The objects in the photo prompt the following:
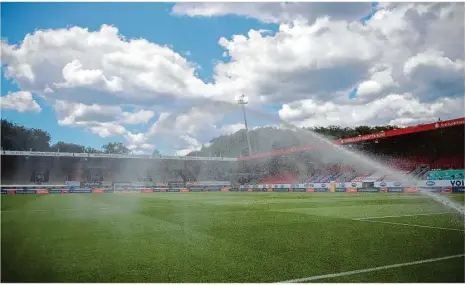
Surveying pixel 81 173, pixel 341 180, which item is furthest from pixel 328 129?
pixel 81 173

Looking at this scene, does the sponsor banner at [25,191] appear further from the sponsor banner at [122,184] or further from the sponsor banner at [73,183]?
the sponsor banner at [122,184]

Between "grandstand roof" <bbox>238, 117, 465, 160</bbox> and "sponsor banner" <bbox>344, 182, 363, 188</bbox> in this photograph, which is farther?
"sponsor banner" <bbox>344, 182, 363, 188</bbox>

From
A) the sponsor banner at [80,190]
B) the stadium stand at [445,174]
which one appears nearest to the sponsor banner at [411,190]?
the stadium stand at [445,174]

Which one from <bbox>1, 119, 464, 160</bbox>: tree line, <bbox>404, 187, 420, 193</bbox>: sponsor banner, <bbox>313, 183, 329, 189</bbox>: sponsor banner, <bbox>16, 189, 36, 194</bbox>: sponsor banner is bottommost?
<bbox>404, 187, 420, 193</bbox>: sponsor banner

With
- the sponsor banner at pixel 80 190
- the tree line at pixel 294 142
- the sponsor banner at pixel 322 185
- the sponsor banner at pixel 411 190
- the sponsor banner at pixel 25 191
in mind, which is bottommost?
the sponsor banner at pixel 411 190

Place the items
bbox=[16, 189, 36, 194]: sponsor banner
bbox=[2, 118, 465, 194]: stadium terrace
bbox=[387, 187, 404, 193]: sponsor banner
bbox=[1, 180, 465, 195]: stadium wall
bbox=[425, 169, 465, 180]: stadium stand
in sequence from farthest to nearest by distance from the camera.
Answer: bbox=[16, 189, 36, 194]: sponsor banner
bbox=[387, 187, 404, 193]: sponsor banner
bbox=[2, 118, 465, 194]: stadium terrace
bbox=[425, 169, 465, 180]: stadium stand
bbox=[1, 180, 465, 195]: stadium wall

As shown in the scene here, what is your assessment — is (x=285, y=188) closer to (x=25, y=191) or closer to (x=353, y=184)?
(x=353, y=184)

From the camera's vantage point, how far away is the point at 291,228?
10984 mm

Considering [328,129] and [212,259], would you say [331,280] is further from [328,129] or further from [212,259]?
[328,129]

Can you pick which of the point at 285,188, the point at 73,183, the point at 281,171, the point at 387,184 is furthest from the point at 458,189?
the point at 73,183

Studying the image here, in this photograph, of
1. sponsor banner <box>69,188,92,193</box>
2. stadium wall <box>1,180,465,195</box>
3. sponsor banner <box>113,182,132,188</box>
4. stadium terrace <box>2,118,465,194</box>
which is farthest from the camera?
sponsor banner <box>69,188,92,193</box>

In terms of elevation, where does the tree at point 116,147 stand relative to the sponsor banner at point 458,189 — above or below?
above

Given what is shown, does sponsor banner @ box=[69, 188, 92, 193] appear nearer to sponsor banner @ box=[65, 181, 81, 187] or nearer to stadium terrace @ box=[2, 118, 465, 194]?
stadium terrace @ box=[2, 118, 465, 194]

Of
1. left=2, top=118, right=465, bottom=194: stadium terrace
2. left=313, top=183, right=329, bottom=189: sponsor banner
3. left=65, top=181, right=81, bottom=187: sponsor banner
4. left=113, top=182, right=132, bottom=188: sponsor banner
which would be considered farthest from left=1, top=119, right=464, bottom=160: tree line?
left=65, top=181, right=81, bottom=187: sponsor banner
